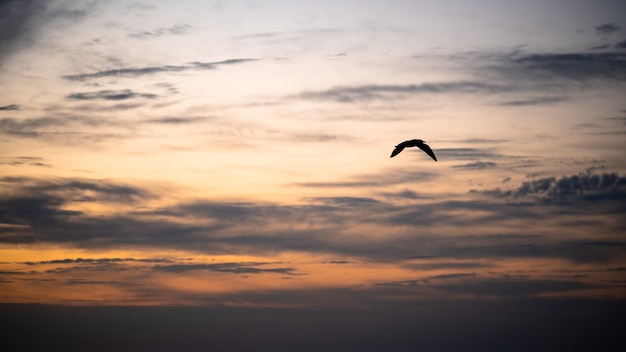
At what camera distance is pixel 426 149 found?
9825cm

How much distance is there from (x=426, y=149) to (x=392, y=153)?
4497mm

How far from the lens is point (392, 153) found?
95.6 meters
